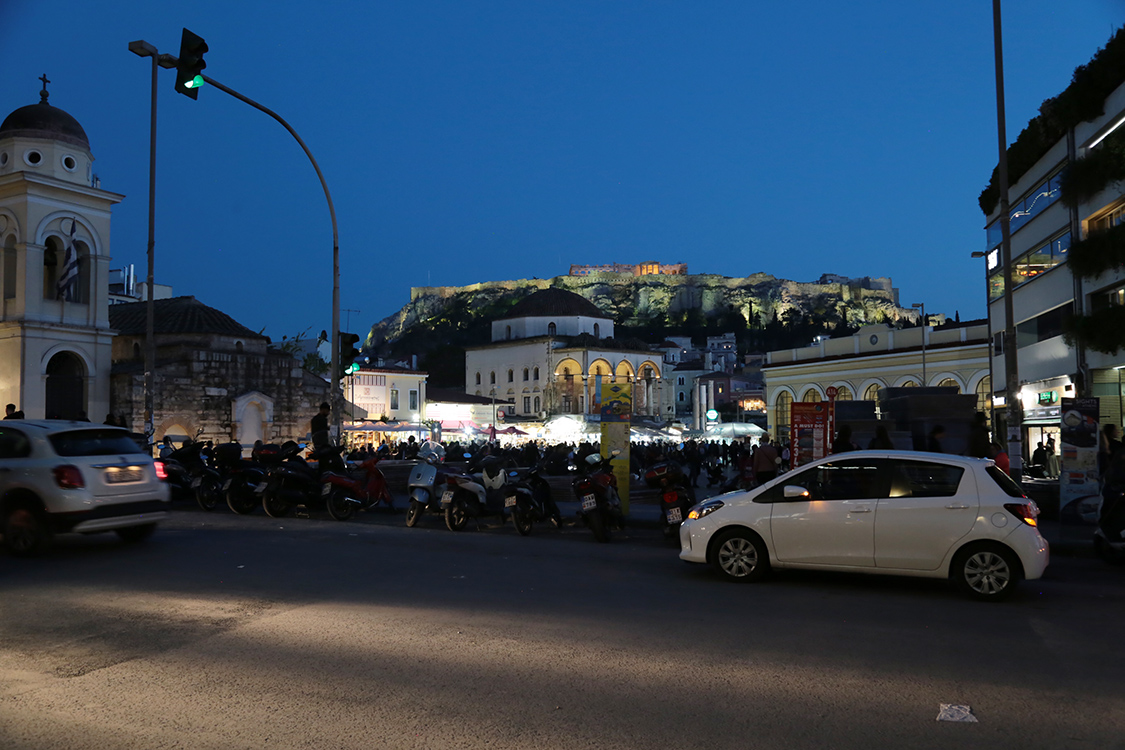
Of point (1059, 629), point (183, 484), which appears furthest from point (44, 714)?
point (183, 484)

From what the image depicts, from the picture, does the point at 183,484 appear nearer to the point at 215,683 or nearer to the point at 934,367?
the point at 215,683

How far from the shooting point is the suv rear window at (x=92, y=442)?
32.3ft

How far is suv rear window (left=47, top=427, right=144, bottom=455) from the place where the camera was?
9.84 metres

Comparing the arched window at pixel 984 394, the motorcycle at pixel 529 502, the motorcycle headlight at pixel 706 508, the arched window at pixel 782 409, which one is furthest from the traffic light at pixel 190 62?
the arched window at pixel 782 409

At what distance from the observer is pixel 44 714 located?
179 inches

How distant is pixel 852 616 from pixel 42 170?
2732 cm

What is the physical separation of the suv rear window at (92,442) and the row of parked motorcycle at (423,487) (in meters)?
3.89

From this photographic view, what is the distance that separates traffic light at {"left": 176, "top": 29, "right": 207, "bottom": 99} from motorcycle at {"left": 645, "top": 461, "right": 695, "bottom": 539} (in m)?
8.45

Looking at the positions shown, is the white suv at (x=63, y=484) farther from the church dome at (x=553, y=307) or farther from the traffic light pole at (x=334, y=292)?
the church dome at (x=553, y=307)

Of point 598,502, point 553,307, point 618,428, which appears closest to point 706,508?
point 598,502

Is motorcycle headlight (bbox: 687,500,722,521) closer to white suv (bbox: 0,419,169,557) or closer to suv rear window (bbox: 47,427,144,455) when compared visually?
white suv (bbox: 0,419,169,557)

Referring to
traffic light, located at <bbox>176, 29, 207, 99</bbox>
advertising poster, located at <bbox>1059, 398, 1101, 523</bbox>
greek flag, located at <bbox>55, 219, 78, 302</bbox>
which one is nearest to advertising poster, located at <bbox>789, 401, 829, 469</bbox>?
advertising poster, located at <bbox>1059, 398, 1101, 523</bbox>

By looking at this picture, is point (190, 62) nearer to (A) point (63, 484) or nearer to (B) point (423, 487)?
(A) point (63, 484)

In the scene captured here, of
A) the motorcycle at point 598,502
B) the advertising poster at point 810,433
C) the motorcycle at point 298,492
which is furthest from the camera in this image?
the advertising poster at point 810,433
